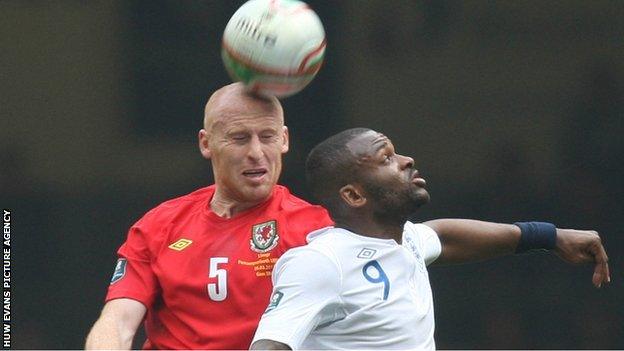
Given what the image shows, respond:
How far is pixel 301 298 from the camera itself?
573 cm

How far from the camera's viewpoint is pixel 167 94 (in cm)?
898

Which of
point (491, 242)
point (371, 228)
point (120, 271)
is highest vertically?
point (371, 228)

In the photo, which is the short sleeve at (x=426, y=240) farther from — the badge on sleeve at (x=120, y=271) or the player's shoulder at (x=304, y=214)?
the badge on sleeve at (x=120, y=271)

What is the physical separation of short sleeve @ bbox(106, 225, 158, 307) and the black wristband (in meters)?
1.60

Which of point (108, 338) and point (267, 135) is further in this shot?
point (267, 135)

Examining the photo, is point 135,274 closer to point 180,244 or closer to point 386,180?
point 180,244

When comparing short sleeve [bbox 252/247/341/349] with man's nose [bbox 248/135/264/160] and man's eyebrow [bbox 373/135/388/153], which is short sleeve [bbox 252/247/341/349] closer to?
man's eyebrow [bbox 373/135/388/153]

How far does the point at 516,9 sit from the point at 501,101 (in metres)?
0.53

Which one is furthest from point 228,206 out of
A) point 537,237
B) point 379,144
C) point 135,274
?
point 537,237

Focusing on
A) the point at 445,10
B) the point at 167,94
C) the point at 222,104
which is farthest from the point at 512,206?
the point at 222,104

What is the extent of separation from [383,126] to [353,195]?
118 inches

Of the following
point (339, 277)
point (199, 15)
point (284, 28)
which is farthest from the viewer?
point (199, 15)

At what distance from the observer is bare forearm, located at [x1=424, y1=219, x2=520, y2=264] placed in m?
6.81

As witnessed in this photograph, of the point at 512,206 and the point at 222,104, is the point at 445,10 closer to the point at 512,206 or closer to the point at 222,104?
the point at 512,206
